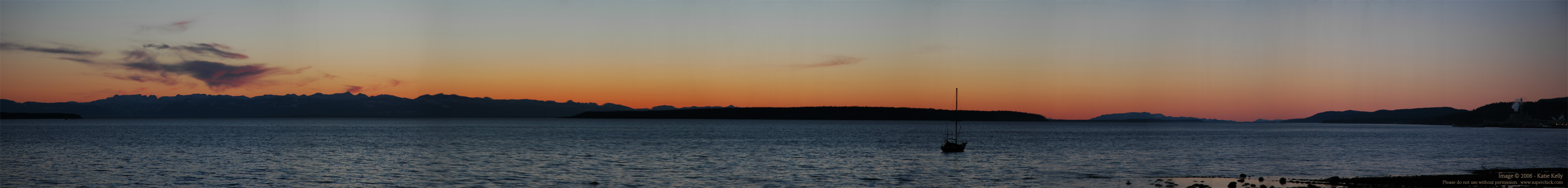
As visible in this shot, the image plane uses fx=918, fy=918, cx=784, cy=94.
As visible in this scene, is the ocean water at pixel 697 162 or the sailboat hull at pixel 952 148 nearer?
the ocean water at pixel 697 162

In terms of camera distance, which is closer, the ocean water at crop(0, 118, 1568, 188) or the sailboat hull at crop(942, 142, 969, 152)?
the ocean water at crop(0, 118, 1568, 188)

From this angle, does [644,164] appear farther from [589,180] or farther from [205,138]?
[205,138]

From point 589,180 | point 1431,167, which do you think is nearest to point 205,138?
point 589,180

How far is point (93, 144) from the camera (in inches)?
3401

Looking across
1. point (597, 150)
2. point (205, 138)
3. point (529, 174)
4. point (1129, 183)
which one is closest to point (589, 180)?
point (529, 174)

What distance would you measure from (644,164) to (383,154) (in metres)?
25.4

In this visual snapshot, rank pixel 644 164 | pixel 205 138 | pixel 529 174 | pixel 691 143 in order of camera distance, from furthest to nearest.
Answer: pixel 205 138, pixel 691 143, pixel 644 164, pixel 529 174

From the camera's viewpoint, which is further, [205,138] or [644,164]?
[205,138]

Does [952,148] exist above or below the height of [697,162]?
above

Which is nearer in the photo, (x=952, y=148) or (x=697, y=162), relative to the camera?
(x=697, y=162)

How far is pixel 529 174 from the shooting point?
47.8 meters

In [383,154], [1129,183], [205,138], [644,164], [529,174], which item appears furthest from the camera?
[205,138]

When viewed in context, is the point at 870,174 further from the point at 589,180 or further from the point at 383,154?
the point at 383,154

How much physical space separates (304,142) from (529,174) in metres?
62.7
